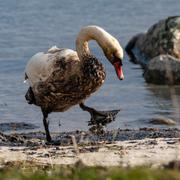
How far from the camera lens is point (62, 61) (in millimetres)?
11016

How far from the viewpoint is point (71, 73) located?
1092 centimetres

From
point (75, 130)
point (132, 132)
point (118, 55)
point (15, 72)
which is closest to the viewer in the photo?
point (118, 55)

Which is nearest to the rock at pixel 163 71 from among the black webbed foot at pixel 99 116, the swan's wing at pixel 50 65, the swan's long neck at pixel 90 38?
the black webbed foot at pixel 99 116

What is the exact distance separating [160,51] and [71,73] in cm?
1136

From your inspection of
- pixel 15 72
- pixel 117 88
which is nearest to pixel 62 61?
pixel 117 88

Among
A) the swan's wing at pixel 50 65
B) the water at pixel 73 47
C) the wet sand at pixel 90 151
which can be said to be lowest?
the water at pixel 73 47

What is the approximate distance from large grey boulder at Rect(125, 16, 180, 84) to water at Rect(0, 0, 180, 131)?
0.38 metres

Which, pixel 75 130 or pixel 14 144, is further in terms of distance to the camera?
pixel 75 130

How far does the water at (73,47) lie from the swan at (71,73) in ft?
8.34

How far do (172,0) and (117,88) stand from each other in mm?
14540

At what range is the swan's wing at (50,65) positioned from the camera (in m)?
11.0

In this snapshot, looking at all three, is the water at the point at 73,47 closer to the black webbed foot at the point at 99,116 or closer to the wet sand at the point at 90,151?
the black webbed foot at the point at 99,116

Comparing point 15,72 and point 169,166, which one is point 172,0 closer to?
point 15,72

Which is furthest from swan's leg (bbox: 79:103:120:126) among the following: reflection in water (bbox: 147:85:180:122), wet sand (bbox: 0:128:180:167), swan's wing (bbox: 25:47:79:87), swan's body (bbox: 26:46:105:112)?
reflection in water (bbox: 147:85:180:122)
